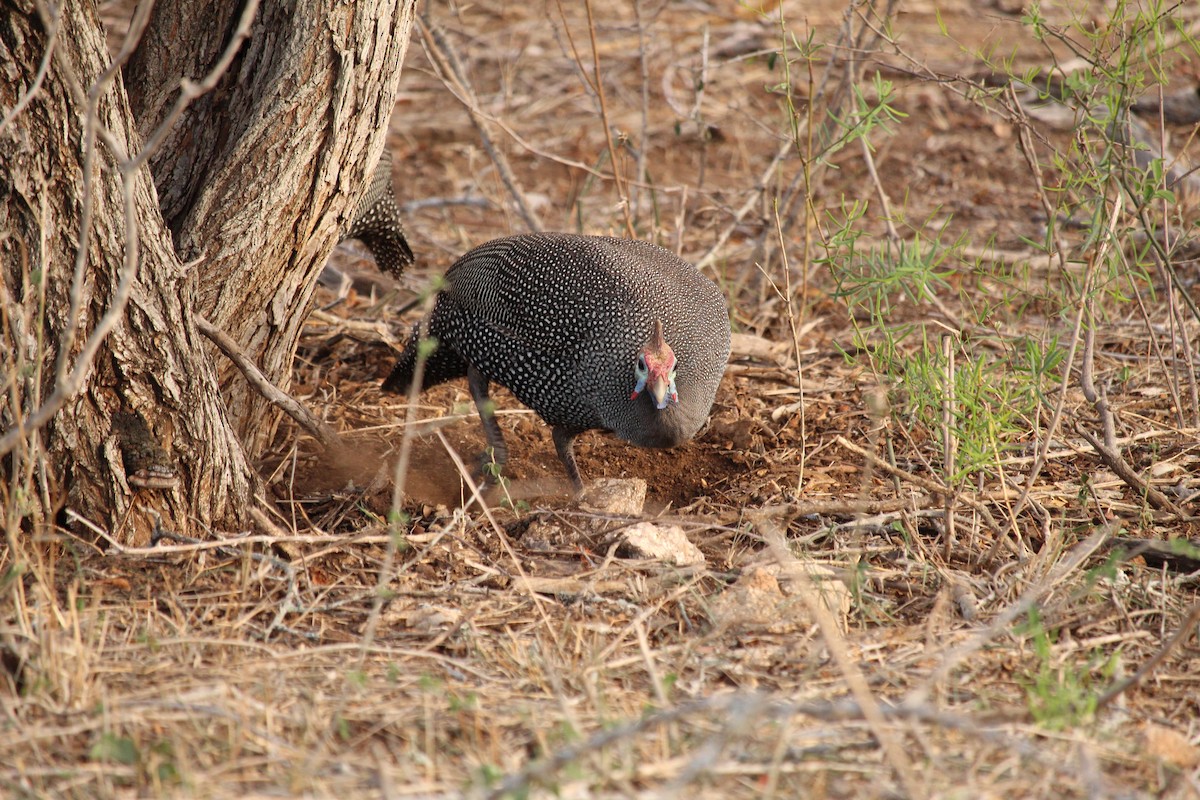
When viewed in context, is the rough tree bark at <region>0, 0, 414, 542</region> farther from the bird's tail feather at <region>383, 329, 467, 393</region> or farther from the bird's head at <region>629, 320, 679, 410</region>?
the bird's head at <region>629, 320, 679, 410</region>

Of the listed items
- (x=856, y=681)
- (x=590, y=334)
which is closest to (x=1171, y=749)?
(x=856, y=681)

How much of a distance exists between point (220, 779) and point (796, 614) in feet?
4.85

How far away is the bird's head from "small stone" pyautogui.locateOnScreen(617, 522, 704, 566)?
Answer: 417 millimetres

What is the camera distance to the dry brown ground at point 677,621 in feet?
7.74

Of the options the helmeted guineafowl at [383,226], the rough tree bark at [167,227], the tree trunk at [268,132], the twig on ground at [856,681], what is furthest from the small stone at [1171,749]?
the helmeted guineafowl at [383,226]

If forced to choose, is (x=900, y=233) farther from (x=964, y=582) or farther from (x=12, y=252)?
(x=12, y=252)

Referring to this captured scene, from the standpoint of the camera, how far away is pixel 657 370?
3.71 meters

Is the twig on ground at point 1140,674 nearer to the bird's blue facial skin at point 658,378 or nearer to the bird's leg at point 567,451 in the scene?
the bird's blue facial skin at point 658,378

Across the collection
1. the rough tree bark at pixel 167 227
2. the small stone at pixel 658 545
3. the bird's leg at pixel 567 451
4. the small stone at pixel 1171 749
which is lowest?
the bird's leg at pixel 567 451

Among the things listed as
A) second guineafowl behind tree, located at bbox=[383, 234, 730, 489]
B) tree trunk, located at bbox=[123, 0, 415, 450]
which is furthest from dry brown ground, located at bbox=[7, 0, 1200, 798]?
tree trunk, located at bbox=[123, 0, 415, 450]

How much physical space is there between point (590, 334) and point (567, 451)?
0.54m

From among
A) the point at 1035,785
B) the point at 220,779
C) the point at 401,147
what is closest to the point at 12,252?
the point at 220,779

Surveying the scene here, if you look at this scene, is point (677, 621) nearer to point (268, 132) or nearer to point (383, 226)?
point (268, 132)

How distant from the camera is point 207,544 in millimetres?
3010
